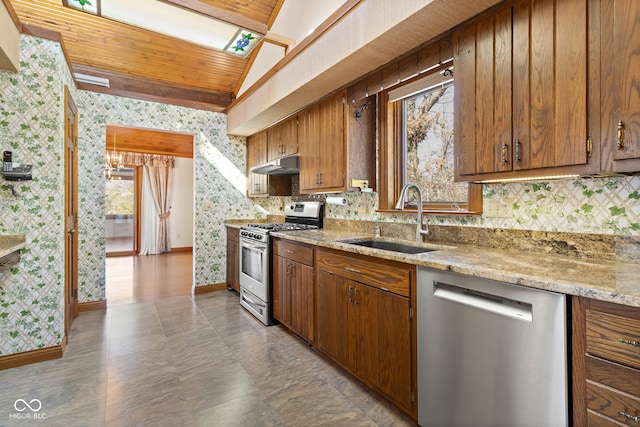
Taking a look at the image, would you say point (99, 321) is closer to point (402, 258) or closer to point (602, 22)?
point (402, 258)

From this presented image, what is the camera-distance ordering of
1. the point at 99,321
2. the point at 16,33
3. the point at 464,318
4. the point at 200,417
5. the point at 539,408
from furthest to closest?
the point at 99,321 → the point at 16,33 → the point at 200,417 → the point at 464,318 → the point at 539,408

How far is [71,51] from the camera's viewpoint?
385cm

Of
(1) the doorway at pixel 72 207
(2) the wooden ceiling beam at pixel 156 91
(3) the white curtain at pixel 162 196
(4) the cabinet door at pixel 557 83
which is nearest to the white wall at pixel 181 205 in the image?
(3) the white curtain at pixel 162 196

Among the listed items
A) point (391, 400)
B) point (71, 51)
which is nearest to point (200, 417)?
point (391, 400)

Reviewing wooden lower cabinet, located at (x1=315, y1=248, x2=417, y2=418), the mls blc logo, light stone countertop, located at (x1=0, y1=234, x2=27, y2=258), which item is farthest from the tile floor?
light stone countertop, located at (x1=0, y1=234, x2=27, y2=258)

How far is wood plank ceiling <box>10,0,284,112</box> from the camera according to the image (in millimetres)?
3562

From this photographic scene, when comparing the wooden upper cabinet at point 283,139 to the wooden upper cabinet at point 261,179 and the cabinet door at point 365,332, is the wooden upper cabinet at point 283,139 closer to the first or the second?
the wooden upper cabinet at point 261,179

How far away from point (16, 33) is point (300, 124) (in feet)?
7.61

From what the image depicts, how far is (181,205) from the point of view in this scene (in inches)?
332

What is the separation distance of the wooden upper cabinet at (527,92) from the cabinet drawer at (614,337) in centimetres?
64

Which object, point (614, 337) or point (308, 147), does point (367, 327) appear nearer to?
point (614, 337)

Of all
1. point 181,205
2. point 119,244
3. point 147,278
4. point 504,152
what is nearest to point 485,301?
point 504,152

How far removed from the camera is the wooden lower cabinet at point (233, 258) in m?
4.22

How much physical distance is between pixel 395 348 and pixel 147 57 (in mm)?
4438
